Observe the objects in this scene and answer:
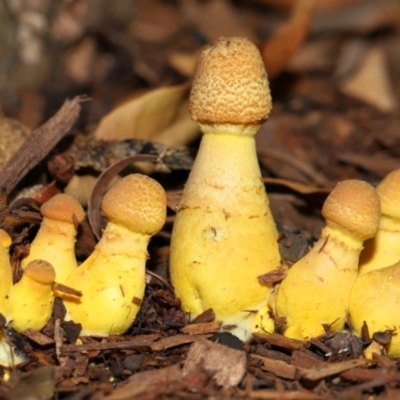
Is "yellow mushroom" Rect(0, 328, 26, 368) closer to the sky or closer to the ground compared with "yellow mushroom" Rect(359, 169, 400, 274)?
closer to the ground

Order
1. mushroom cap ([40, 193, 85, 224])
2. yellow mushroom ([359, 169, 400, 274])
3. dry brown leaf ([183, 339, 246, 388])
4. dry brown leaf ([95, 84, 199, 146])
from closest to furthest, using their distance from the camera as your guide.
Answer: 1. dry brown leaf ([183, 339, 246, 388])
2. mushroom cap ([40, 193, 85, 224])
3. yellow mushroom ([359, 169, 400, 274])
4. dry brown leaf ([95, 84, 199, 146])

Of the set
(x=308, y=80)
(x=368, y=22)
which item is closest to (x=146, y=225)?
(x=308, y=80)

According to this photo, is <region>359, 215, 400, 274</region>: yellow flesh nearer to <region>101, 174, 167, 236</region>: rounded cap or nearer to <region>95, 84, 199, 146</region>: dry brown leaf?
<region>101, 174, 167, 236</region>: rounded cap

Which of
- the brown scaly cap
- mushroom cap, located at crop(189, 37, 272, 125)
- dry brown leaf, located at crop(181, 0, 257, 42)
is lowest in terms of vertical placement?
the brown scaly cap

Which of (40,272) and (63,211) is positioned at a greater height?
(63,211)

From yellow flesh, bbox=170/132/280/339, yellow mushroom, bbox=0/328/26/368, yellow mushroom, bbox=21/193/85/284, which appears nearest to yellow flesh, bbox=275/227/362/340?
yellow flesh, bbox=170/132/280/339

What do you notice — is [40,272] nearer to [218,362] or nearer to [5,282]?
[5,282]

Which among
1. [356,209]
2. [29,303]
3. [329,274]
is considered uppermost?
[356,209]

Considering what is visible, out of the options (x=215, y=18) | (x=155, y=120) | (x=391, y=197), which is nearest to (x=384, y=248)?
(x=391, y=197)

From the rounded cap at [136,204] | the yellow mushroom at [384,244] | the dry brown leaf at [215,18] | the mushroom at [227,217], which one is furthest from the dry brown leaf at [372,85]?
the rounded cap at [136,204]
